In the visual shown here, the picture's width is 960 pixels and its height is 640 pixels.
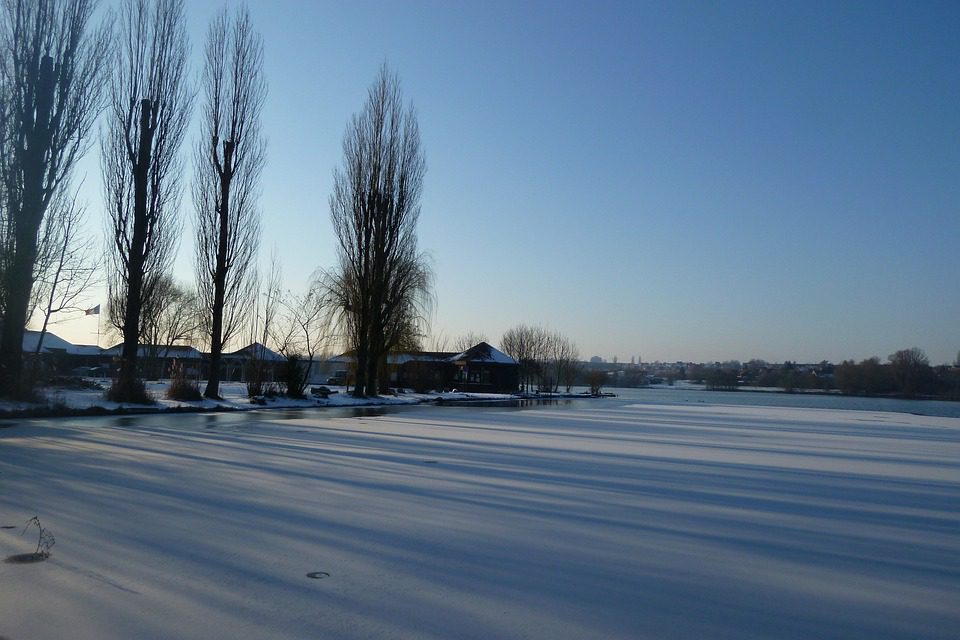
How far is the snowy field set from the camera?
3832mm

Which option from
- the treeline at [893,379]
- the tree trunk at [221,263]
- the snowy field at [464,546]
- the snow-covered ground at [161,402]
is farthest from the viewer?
the treeline at [893,379]

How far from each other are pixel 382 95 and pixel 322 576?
3219 centimetres

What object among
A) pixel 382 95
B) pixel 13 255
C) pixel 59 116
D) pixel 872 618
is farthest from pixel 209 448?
pixel 382 95

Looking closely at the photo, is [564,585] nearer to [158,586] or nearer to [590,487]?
[158,586]

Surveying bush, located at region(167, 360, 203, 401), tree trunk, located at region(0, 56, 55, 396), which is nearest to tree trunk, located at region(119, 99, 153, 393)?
bush, located at region(167, 360, 203, 401)

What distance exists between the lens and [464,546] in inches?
212

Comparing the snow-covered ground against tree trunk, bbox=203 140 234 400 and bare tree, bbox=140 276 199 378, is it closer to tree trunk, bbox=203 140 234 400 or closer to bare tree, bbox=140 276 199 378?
tree trunk, bbox=203 140 234 400

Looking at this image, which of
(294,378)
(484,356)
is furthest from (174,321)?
(294,378)

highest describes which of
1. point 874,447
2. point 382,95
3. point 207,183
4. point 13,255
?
point 382,95

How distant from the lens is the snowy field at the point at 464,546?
3.83 m

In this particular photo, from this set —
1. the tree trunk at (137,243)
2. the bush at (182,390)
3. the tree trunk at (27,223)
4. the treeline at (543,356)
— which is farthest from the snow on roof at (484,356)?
the tree trunk at (27,223)

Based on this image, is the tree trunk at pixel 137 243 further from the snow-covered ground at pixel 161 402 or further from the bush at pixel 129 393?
the snow-covered ground at pixel 161 402

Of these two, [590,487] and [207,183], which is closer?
[590,487]

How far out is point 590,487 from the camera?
8.35 meters
